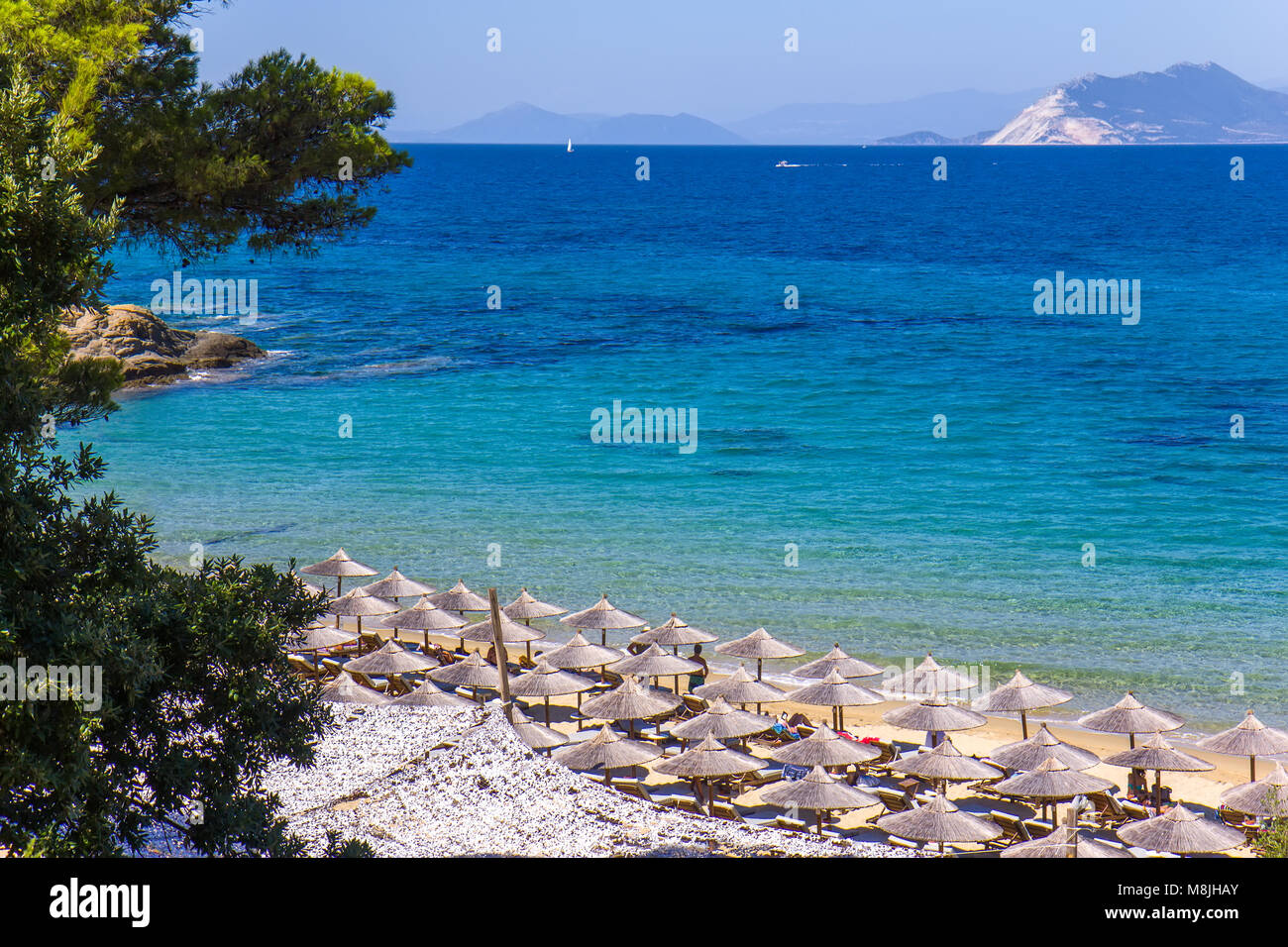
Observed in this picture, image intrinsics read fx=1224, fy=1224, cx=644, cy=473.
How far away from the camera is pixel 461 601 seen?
83.3 ft

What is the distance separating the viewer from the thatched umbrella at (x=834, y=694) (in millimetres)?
20766

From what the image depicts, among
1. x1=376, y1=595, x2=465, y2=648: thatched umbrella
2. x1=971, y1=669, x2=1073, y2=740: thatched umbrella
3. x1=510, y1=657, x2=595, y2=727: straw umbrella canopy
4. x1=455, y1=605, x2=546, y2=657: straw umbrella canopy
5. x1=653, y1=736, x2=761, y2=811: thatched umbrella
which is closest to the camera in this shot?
x1=653, y1=736, x2=761, y2=811: thatched umbrella

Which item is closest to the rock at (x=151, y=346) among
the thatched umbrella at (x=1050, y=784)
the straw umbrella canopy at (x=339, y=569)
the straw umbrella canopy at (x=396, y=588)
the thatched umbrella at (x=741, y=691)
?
the straw umbrella canopy at (x=339, y=569)

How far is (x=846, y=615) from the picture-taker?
27766 millimetres

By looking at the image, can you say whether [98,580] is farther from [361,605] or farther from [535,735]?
[361,605]

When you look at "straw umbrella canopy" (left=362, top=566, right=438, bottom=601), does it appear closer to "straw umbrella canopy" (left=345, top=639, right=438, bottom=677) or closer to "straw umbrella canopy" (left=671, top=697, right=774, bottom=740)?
"straw umbrella canopy" (left=345, top=639, right=438, bottom=677)

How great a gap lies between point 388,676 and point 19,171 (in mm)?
16217

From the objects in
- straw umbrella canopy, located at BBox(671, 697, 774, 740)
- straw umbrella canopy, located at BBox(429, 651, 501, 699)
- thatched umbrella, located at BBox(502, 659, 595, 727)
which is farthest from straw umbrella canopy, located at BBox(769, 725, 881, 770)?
straw umbrella canopy, located at BBox(429, 651, 501, 699)

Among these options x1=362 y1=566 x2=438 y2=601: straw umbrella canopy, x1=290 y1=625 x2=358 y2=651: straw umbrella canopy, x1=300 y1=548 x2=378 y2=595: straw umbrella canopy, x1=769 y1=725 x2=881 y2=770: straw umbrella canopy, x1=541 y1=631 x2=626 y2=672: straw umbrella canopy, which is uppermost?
x1=300 y1=548 x2=378 y2=595: straw umbrella canopy

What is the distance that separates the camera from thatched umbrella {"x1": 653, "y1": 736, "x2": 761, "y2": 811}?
17.8 m

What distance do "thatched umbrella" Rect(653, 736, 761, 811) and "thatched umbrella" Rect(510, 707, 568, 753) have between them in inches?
73.5

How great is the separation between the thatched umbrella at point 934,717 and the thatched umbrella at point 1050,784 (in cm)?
169

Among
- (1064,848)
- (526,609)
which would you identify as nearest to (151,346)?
(526,609)

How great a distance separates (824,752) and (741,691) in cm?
314
